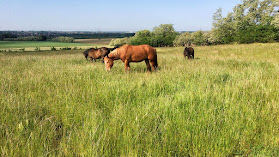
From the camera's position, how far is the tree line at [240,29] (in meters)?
39.2

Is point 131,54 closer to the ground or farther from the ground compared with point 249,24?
closer to the ground

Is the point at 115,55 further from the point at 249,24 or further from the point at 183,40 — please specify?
the point at 183,40

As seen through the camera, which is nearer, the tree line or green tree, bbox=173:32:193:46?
the tree line

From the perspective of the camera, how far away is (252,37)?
4044 centimetres

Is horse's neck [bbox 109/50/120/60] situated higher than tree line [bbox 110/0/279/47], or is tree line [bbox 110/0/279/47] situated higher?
tree line [bbox 110/0/279/47]

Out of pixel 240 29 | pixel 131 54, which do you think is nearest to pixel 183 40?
pixel 240 29

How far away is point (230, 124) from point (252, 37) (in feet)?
158

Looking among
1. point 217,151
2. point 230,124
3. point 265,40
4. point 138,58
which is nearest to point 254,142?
point 230,124

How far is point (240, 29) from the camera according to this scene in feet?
184

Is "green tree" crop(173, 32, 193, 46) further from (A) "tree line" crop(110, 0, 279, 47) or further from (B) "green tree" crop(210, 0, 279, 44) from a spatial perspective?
(B) "green tree" crop(210, 0, 279, 44)

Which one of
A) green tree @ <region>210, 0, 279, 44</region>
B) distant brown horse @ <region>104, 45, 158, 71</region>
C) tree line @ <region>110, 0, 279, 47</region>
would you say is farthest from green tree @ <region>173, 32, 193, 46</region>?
distant brown horse @ <region>104, 45, 158, 71</region>

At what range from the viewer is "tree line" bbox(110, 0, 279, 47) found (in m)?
39.2

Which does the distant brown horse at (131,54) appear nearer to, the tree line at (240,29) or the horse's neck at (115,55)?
the horse's neck at (115,55)

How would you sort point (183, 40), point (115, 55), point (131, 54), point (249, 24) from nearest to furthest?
point (131, 54)
point (115, 55)
point (249, 24)
point (183, 40)
